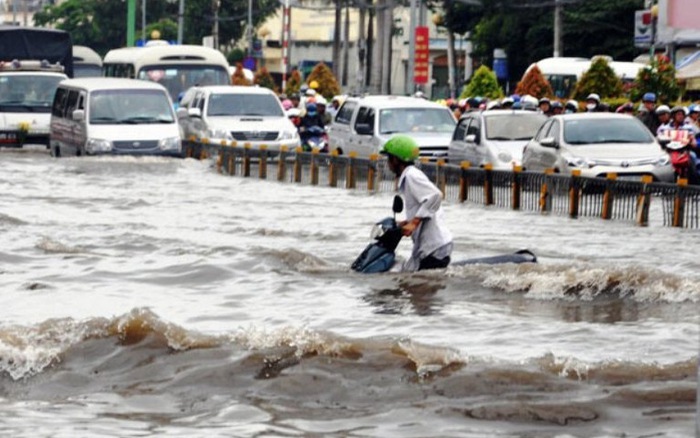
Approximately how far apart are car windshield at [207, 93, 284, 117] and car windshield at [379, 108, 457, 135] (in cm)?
Answer: 471

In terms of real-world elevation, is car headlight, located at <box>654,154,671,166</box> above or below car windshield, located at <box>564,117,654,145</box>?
below

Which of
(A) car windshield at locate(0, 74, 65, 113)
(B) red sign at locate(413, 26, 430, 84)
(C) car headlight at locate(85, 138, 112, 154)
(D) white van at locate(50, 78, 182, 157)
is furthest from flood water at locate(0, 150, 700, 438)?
(B) red sign at locate(413, 26, 430, 84)

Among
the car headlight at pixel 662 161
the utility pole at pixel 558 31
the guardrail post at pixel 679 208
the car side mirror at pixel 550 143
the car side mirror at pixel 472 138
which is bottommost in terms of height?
the guardrail post at pixel 679 208

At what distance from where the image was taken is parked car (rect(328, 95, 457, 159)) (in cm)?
2883

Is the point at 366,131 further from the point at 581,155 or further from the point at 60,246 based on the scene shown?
the point at 60,246

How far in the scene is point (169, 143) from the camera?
31.1 meters

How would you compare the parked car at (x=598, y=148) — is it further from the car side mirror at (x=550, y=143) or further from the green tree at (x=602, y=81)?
the green tree at (x=602, y=81)

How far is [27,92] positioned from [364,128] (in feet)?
30.2

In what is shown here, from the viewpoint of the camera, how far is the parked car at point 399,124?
28.8 m

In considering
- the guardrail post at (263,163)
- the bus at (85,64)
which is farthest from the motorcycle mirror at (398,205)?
the bus at (85,64)

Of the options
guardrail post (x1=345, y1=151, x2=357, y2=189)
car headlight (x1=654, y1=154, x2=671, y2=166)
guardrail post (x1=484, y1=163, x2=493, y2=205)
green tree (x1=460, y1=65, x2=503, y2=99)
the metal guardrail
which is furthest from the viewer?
green tree (x1=460, y1=65, x2=503, y2=99)

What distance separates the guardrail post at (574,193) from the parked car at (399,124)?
21.9 feet

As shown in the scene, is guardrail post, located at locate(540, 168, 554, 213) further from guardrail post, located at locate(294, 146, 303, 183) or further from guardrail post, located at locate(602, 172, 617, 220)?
guardrail post, located at locate(294, 146, 303, 183)

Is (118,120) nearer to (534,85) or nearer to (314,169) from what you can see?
(314,169)
